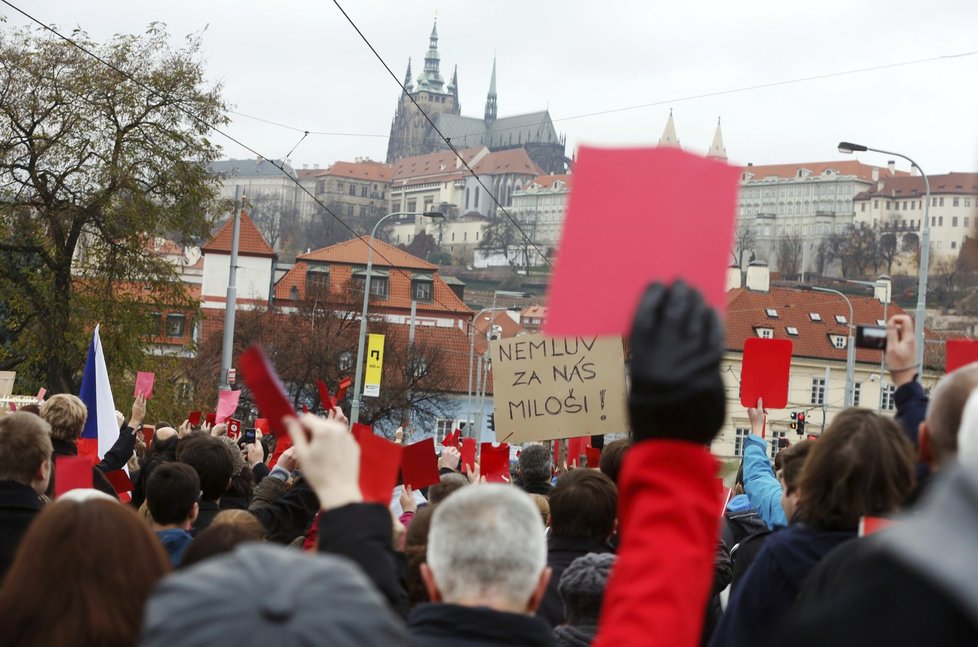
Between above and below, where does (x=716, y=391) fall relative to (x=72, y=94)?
below

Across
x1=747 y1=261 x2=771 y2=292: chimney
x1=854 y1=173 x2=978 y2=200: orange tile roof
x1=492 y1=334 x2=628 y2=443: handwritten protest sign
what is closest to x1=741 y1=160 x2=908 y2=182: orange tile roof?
x1=854 y1=173 x2=978 y2=200: orange tile roof

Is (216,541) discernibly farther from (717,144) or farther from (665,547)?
(717,144)

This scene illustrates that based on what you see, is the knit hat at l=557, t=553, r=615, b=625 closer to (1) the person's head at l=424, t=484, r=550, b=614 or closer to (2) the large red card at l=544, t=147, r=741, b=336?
(1) the person's head at l=424, t=484, r=550, b=614

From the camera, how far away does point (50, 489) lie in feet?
20.2

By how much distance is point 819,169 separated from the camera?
176500mm

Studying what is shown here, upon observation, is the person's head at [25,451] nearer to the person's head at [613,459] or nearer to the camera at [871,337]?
the person's head at [613,459]

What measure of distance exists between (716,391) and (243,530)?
7.62 ft

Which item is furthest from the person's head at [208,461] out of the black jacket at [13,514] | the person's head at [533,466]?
the person's head at [533,466]

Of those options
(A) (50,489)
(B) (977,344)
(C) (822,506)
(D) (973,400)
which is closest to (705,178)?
(D) (973,400)

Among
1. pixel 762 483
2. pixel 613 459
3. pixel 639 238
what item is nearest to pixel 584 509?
pixel 762 483

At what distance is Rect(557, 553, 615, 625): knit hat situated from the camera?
4188 millimetres

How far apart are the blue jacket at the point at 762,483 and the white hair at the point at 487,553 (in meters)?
2.96

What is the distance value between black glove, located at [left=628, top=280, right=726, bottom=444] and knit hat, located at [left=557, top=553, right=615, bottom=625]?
7.77 ft

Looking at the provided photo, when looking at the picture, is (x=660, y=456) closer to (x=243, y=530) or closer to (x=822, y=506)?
(x=822, y=506)
